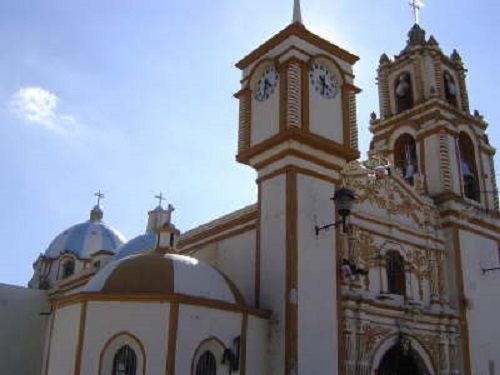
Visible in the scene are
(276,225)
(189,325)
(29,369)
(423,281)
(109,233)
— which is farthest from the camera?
(109,233)

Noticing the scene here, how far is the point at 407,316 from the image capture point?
2211 cm

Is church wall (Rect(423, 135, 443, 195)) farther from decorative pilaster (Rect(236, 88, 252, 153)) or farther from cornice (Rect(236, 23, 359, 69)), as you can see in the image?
decorative pilaster (Rect(236, 88, 252, 153))

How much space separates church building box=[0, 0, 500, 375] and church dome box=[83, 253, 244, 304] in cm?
5

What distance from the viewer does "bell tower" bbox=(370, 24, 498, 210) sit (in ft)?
86.0

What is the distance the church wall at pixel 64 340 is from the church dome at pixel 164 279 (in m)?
0.83

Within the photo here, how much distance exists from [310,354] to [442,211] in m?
9.37

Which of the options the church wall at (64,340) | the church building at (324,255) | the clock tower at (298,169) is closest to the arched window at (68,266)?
the church building at (324,255)

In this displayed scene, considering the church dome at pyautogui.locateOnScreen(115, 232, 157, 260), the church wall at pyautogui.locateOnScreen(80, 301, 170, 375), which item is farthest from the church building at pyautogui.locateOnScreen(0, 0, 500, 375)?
the church dome at pyautogui.locateOnScreen(115, 232, 157, 260)

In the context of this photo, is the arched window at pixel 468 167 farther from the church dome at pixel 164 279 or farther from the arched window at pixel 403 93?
the church dome at pixel 164 279

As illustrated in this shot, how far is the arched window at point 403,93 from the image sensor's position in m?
29.1

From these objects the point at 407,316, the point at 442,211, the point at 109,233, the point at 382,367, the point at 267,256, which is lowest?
the point at 382,367

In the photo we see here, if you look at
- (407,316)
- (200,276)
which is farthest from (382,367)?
(200,276)

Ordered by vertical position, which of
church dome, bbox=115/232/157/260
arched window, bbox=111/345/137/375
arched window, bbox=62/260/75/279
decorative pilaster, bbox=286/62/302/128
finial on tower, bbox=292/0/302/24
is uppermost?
finial on tower, bbox=292/0/302/24

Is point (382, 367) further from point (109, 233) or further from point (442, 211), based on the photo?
point (109, 233)
